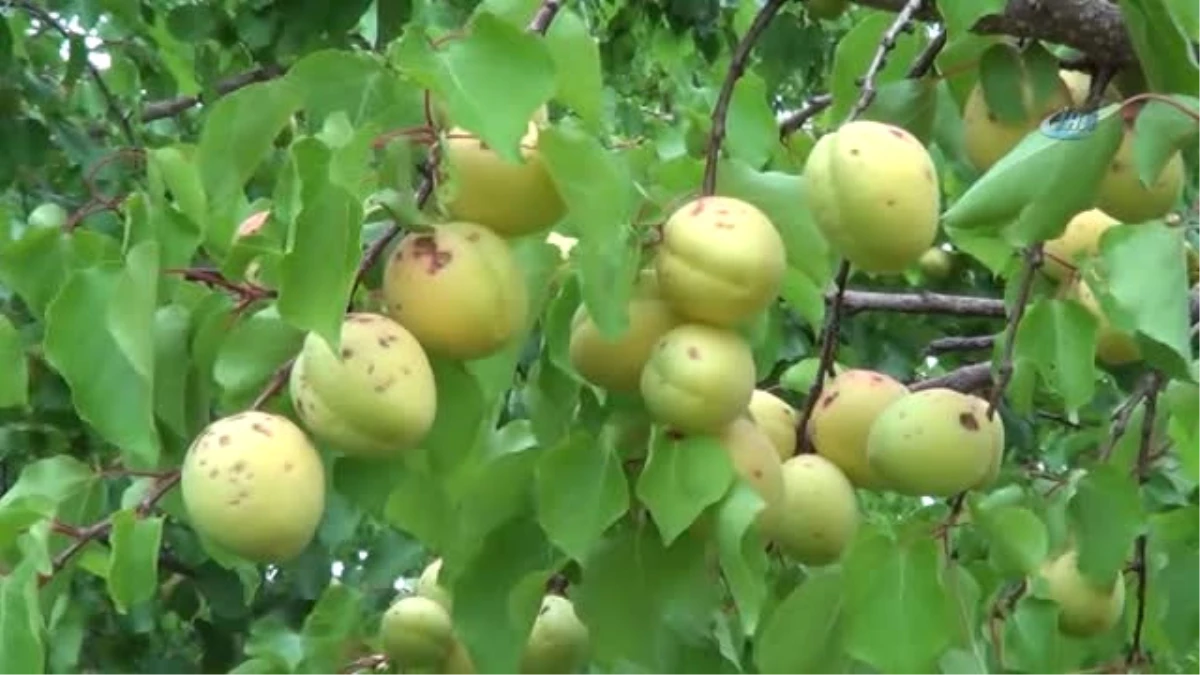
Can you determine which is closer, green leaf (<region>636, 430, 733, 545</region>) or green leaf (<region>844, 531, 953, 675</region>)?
green leaf (<region>636, 430, 733, 545</region>)

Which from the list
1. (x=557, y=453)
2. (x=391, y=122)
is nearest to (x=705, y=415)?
(x=557, y=453)

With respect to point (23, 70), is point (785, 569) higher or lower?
higher

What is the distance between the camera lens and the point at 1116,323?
4.22 feet

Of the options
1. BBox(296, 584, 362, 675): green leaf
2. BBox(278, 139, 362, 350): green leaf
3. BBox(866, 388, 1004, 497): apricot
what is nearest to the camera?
BBox(278, 139, 362, 350): green leaf

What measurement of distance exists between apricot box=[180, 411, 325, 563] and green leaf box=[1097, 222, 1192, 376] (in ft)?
1.53

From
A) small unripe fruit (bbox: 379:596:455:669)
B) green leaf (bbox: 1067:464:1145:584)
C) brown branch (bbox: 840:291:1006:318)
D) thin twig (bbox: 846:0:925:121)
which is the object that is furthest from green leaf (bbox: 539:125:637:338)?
brown branch (bbox: 840:291:1006:318)

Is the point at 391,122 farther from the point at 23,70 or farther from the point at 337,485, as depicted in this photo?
the point at 23,70

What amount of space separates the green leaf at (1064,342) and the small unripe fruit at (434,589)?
0.44 meters

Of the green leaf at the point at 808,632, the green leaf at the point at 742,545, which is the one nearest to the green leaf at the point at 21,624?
the green leaf at the point at 742,545

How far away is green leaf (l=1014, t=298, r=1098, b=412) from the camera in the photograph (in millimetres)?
1500

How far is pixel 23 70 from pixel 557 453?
7.69 ft

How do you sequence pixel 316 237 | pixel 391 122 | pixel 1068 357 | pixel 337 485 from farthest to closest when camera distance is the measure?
pixel 1068 357 → pixel 337 485 → pixel 391 122 → pixel 316 237

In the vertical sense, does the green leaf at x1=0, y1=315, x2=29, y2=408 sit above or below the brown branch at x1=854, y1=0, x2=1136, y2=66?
below

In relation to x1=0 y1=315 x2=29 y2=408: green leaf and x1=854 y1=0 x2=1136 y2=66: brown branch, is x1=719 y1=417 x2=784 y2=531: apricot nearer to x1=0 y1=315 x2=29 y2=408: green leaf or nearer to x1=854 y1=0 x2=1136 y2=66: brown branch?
x1=854 y1=0 x2=1136 y2=66: brown branch
